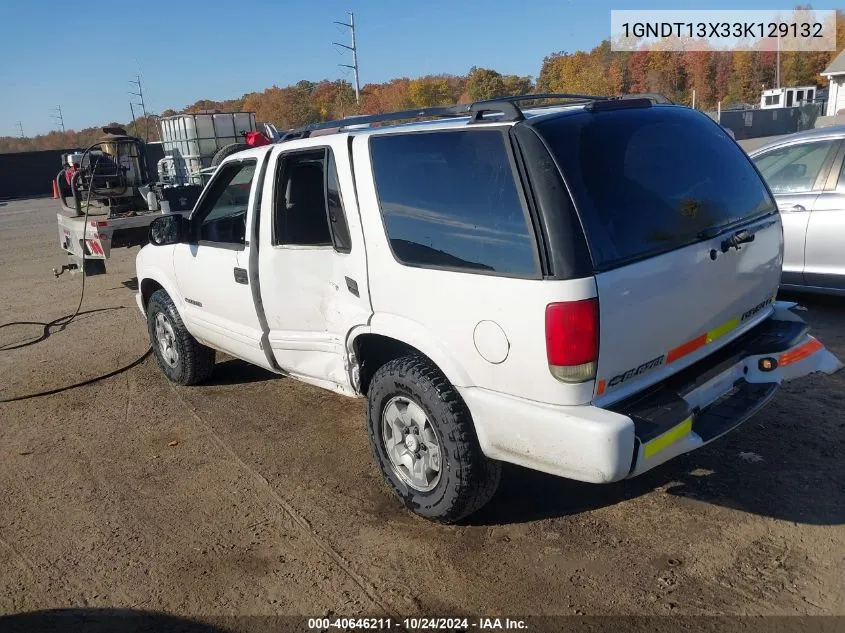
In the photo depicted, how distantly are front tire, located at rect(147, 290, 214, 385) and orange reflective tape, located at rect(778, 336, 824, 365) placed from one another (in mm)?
4136

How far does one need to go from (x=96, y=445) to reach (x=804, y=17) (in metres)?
71.5

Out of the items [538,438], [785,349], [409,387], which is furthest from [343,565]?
[785,349]

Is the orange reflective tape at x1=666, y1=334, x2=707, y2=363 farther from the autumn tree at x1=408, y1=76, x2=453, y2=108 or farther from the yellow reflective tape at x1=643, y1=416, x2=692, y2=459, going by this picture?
the autumn tree at x1=408, y1=76, x2=453, y2=108

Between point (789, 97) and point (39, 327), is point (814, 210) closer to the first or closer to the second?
point (39, 327)

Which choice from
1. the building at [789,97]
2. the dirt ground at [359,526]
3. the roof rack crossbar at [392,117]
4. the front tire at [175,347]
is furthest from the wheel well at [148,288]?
the building at [789,97]

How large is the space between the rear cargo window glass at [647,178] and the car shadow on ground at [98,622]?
231 cm

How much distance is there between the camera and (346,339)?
12.9 feet

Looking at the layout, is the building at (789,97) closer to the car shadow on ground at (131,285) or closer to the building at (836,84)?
the building at (836,84)

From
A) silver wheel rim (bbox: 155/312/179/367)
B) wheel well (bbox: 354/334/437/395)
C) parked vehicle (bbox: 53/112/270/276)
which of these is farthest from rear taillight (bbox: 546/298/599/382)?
parked vehicle (bbox: 53/112/270/276)

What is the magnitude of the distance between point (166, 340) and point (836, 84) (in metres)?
43.8

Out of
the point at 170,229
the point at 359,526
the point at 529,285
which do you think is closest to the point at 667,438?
the point at 529,285

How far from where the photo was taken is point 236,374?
20.0 ft

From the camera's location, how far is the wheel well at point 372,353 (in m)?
3.85

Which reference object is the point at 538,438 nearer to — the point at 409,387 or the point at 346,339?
the point at 409,387
